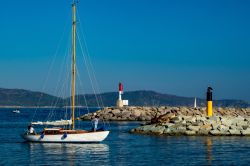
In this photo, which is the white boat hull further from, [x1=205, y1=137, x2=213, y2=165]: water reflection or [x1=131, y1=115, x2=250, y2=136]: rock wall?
[x1=131, y1=115, x2=250, y2=136]: rock wall

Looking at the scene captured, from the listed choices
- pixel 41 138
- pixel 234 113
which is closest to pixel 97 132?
pixel 41 138

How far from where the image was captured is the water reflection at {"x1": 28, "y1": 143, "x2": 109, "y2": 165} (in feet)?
102

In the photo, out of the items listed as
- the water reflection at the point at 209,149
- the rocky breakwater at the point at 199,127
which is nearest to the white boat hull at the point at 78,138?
the water reflection at the point at 209,149

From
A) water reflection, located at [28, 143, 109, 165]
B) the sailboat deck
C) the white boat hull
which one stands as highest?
the sailboat deck

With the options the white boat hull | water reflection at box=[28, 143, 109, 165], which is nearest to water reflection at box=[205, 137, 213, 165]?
water reflection at box=[28, 143, 109, 165]

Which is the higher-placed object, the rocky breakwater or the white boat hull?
the rocky breakwater

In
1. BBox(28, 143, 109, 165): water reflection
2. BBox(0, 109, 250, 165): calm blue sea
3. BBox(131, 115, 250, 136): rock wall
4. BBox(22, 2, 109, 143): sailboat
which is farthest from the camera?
BBox(131, 115, 250, 136): rock wall

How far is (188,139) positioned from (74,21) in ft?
43.5

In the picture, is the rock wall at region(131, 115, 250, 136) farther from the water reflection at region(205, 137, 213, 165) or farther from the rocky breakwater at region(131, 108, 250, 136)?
the water reflection at region(205, 137, 213, 165)

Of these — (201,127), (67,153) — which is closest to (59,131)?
(67,153)

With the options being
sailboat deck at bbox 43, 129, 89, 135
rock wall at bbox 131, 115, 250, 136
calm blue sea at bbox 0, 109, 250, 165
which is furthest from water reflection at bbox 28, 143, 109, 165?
rock wall at bbox 131, 115, 250, 136

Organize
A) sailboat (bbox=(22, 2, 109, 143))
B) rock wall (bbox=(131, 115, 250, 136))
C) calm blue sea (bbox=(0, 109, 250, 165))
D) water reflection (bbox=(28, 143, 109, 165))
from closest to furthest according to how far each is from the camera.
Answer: calm blue sea (bbox=(0, 109, 250, 165)) < water reflection (bbox=(28, 143, 109, 165)) < sailboat (bbox=(22, 2, 109, 143)) < rock wall (bbox=(131, 115, 250, 136))

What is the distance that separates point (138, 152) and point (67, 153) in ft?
15.1

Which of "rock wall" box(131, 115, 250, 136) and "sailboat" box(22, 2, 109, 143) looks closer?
"sailboat" box(22, 2, 109, 143)
